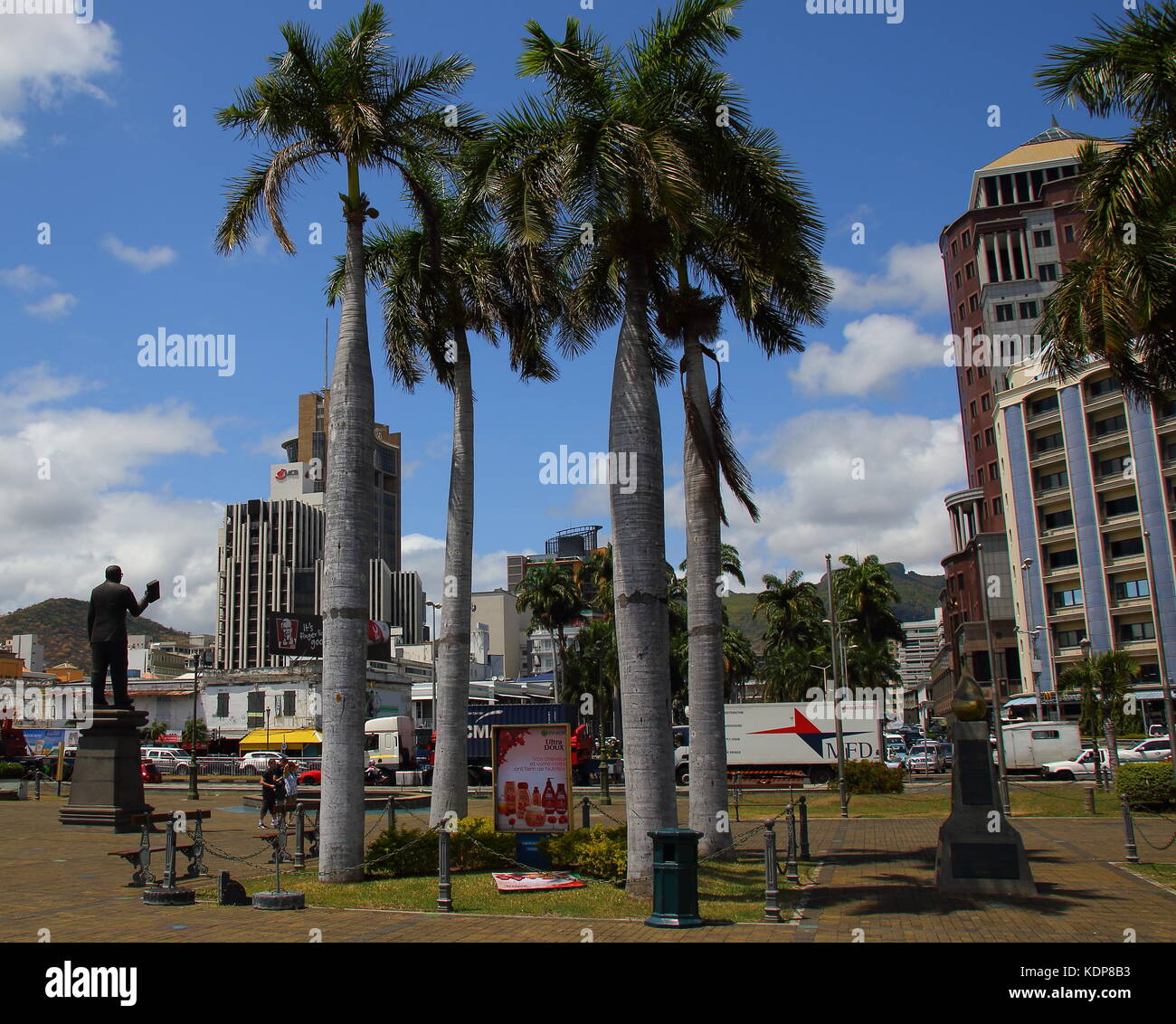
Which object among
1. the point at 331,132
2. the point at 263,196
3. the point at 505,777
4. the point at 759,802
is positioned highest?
the point at 331,132

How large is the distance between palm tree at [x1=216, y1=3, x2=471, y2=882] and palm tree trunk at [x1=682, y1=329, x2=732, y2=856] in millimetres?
5437

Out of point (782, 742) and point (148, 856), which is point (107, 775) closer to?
point (148, 856)

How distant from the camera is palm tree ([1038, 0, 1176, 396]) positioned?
14.3 m

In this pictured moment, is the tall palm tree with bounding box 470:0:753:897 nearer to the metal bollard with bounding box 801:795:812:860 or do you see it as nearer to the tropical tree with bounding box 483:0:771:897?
the tropical tree with bounding box 483:0:771:897

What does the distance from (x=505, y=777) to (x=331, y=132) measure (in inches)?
423

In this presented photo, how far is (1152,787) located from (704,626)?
16.1m

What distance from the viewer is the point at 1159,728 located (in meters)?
57.8

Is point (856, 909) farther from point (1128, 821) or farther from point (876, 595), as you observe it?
point (876, 595)

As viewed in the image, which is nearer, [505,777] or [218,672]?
[505,777]

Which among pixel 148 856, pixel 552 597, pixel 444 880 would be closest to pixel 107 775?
pixel 148 856

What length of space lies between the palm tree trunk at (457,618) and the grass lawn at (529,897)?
245 cm

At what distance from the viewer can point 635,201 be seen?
1404 centimetres
